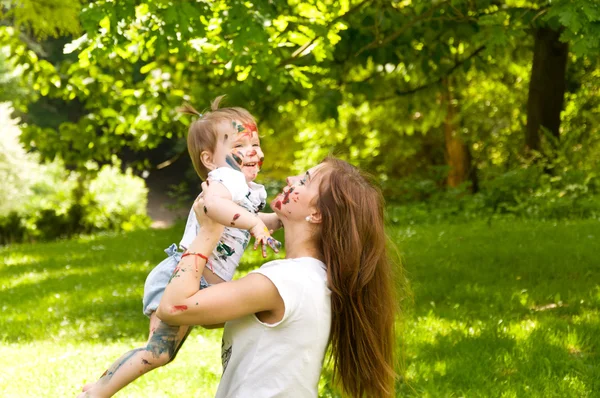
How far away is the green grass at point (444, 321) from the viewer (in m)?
4.74

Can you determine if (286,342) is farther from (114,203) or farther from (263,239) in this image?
(114,203)

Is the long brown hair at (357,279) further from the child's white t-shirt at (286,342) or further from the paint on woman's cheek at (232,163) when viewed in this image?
the paint on woman's cheek at (232,163)

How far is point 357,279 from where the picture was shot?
8.61 ft

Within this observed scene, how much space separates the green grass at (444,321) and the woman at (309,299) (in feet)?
1.36

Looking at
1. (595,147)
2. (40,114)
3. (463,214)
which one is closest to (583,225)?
(463,214)

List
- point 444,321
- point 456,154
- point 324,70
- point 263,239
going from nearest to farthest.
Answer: point 263,239, point 444,321, point 324,70, point 456,154

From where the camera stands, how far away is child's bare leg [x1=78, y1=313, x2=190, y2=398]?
9.69ft

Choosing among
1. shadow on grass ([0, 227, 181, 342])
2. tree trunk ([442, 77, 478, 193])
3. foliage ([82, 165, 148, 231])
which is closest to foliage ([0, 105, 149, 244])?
foliage ([82, 165, 148, 231])

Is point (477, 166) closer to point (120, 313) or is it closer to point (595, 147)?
point (595, 147)

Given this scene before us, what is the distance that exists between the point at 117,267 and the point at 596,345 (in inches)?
270

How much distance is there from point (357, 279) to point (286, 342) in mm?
310

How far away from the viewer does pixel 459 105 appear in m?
17.7

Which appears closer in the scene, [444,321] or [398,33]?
[444,321]

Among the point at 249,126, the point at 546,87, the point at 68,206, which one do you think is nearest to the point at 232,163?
the point at 249,126
